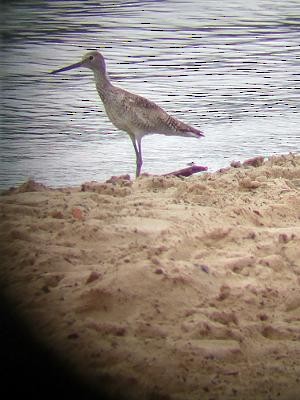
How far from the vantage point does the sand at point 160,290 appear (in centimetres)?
186

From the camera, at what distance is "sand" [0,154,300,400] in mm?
1855

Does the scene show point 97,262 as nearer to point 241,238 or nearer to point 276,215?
point 241,238

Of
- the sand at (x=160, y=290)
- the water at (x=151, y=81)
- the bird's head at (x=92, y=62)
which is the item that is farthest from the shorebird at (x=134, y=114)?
the sand at (x=160, y=290)

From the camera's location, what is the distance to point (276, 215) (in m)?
3.33

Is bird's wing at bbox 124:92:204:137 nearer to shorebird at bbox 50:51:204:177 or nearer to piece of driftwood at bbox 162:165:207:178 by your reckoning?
shorebird at bbox 50:51:204:177

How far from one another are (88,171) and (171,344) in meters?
2.42

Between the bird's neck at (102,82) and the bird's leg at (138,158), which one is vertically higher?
the bird's neck at (102,82)

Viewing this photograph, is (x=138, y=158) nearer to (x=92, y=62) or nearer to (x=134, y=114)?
(x=134, y=114)

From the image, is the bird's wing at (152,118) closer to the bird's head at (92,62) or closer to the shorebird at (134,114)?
the shorebird at (134,114)

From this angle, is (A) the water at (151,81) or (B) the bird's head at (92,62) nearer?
(A) the water at (151,81)

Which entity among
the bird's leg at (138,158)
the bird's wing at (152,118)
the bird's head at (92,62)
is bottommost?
the bird's leg at (138,158)

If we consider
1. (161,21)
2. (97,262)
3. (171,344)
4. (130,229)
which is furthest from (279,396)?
(161,21)

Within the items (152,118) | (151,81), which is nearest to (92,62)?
(152,118)

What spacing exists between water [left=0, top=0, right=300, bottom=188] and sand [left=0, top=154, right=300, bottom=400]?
0.35m
